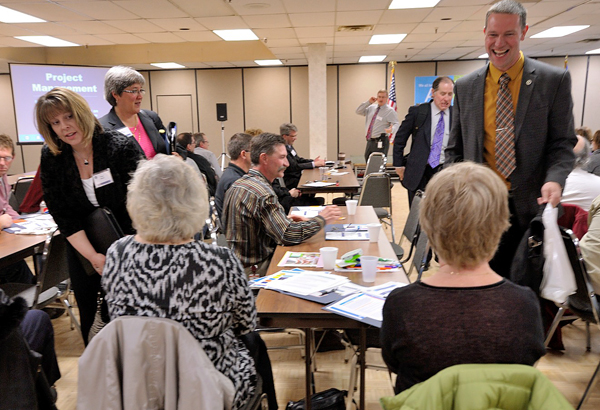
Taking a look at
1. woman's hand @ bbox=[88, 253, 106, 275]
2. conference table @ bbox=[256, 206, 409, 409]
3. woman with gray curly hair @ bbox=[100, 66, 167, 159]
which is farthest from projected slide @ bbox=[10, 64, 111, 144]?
conference table @ bbox=[256, 206, 409, 409]

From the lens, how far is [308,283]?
182 centimetres

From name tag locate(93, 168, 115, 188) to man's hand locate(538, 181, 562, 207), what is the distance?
1973 millimetres

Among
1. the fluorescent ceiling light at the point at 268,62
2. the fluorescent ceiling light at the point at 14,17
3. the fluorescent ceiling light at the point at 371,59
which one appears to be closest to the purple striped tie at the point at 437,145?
the fluorescent ceiling light at the point at 14,17

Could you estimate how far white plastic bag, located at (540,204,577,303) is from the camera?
1.76m

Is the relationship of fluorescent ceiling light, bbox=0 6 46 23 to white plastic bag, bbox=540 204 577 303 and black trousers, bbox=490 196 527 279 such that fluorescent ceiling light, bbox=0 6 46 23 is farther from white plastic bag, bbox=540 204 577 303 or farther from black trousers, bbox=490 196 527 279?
white plastic bag, bbox=540 204 577 303

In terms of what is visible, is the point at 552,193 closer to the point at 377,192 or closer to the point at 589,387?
the point at 589,387

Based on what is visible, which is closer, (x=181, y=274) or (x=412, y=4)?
(x=181, y=274)

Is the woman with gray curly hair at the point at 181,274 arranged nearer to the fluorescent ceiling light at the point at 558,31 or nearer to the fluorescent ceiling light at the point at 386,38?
the fluorescent ceiling light at the point at 386,38

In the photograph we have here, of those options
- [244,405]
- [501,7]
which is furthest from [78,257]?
[501,7]

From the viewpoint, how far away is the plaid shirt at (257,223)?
2436 millimetres

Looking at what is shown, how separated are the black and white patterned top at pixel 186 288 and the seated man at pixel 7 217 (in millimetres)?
2246

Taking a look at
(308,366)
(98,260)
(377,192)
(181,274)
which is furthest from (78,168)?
(377,192)

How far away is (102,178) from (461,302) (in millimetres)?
1770

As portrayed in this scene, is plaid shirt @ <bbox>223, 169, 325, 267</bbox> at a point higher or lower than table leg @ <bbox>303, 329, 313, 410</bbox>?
higher
